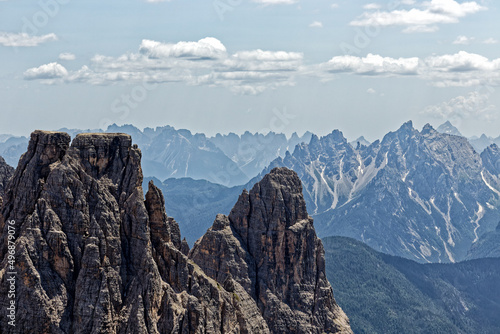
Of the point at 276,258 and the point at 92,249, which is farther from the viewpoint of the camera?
the point at 276,258

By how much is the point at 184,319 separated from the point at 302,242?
65.0 metres

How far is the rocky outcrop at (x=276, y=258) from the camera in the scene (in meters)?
140

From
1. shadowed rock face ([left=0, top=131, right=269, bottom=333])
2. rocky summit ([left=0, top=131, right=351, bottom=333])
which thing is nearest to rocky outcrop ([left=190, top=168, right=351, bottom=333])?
rocky summit ([left=0, top=131, right=351, bottom=333])

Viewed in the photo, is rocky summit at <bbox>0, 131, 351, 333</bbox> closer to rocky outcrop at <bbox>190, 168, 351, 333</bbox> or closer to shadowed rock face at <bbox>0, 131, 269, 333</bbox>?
shadowed rock face at <bbox>0, 131, 269, 333</bbox>

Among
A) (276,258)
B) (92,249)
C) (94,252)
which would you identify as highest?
(276,258)

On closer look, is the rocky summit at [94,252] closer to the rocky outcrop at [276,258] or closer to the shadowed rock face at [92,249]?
the shadowed rock face at [92,249]

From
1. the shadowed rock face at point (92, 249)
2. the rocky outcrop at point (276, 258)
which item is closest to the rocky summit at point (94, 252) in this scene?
the shadowed rock face at point (92, 249)

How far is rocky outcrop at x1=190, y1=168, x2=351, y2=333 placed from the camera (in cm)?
14000

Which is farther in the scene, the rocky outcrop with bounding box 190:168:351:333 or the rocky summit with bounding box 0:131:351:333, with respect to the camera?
the rocky outcrop with bounding box 190:168:351:333

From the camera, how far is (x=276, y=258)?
5704 inches

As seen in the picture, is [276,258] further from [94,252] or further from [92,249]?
[92,249]

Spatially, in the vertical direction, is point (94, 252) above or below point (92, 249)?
below

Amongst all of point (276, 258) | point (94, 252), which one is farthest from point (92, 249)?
point (276, 258)

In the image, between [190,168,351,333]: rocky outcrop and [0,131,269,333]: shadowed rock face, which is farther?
[190,168,351,333]: rocky outcrop
